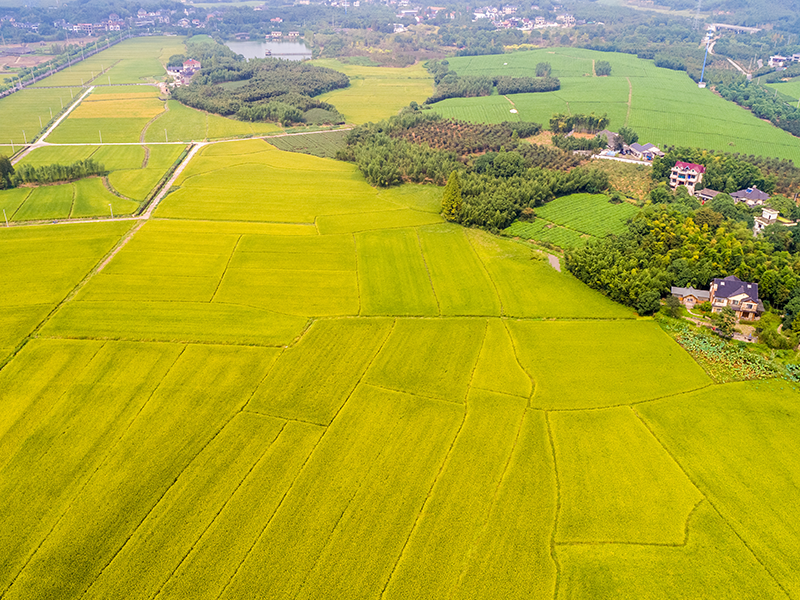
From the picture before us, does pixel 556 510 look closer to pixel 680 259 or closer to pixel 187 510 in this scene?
pixel 187 510

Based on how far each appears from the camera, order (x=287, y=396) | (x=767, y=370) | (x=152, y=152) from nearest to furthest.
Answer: (x=287, y=396)
(x=767, y=370)
(x=152, y=152)

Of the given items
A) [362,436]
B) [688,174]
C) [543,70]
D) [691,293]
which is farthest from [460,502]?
[543,70]

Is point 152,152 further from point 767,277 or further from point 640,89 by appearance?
point 640,89

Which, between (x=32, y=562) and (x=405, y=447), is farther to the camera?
(x=405, y=447)

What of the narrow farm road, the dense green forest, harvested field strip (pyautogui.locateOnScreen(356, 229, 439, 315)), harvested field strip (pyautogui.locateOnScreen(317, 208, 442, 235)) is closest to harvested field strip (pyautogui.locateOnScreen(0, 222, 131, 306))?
harvested field strip (pyautogui.locateOnScreen(317, 208, 442, 235))

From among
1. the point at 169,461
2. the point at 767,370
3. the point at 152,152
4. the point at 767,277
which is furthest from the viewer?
the point at 152,152

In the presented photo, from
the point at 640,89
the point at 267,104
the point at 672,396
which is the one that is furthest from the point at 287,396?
the point at 640,89
